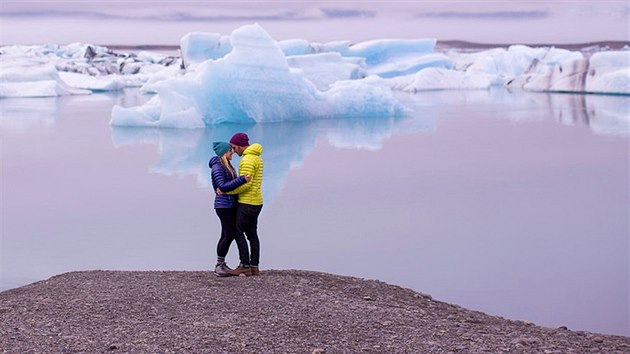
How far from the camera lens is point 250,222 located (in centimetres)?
412

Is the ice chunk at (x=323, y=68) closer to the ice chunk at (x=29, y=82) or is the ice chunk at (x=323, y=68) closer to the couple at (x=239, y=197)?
the ice chunk at (x=29, y=82)

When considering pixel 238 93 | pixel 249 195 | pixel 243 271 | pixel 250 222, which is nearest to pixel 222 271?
pixel 243 271

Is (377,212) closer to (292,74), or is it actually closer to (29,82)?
(292,74)

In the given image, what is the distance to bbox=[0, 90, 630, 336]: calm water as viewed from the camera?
15.6 ft

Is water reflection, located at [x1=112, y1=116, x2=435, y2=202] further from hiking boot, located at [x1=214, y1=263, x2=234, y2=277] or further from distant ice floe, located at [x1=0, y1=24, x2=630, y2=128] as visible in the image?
hiking boot, located at [x1=214, y1=263, x2=234, y2=277]

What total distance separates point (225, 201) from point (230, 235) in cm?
18

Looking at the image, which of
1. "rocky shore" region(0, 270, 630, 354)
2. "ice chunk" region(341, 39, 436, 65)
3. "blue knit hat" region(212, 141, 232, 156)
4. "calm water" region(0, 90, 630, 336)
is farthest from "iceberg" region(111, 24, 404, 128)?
"ice chunk" region(341, 39, 436, 65)

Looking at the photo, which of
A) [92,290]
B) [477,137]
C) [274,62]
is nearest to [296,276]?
[92,290]

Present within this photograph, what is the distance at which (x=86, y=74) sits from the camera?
3638 centimetres

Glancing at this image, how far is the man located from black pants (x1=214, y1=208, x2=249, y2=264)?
34 millimetres

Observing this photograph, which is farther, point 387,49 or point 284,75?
point 387,49

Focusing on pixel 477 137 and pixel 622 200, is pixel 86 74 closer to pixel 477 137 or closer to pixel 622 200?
pixel 477 137

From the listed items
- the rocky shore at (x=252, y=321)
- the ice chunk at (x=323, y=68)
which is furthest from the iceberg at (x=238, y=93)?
the rocky shore at (x=252, y=321)

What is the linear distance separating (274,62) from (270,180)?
608 cm
